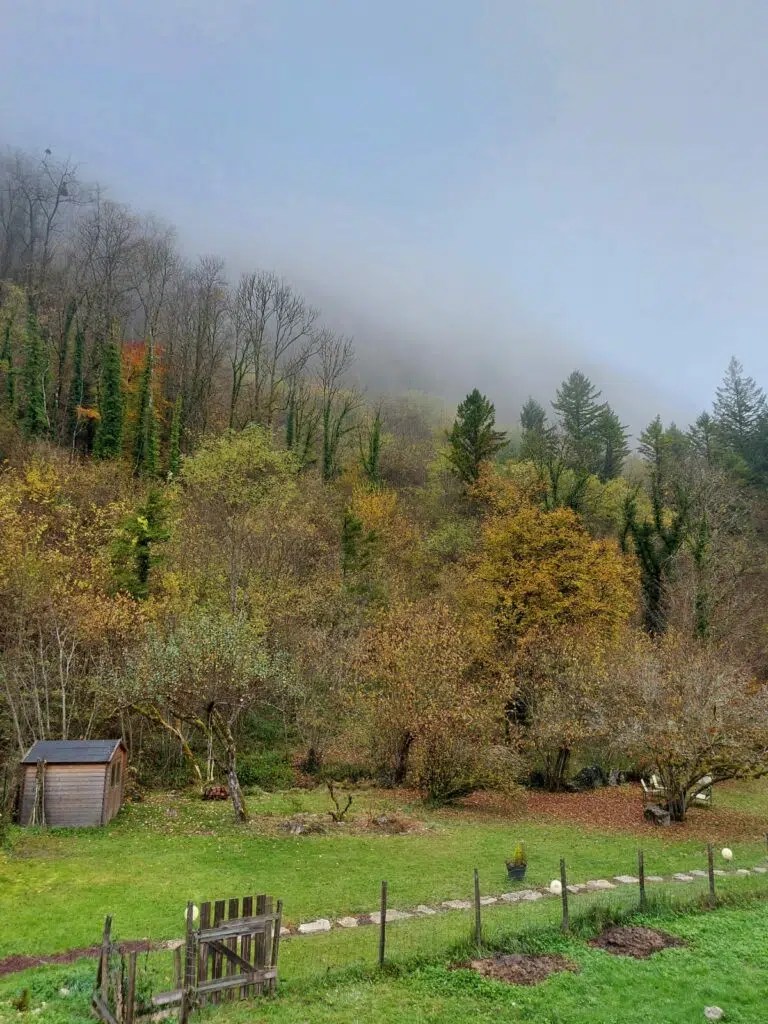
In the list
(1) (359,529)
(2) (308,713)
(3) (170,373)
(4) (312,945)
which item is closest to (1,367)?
(3) (170,373)

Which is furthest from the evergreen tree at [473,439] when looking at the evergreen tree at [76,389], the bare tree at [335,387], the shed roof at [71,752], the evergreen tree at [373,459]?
the shed roof at [71,752]

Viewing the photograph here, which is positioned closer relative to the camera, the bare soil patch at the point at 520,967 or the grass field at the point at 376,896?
the grass field at the point at 376,896

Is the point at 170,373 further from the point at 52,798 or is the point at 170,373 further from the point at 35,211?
the point at 52,798

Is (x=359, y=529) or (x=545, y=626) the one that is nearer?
(x=545, y=626)

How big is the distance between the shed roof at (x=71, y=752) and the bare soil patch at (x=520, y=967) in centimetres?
1354

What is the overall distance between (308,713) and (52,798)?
10.7 m

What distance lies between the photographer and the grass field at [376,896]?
336 inches

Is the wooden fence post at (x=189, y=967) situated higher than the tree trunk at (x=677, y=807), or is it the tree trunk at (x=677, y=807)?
the wooden fence post at (x=189, y=967)

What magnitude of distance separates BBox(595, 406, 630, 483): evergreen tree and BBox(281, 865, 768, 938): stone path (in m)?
51.5

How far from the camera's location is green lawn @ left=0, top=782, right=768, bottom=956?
A: 1190 centimetres

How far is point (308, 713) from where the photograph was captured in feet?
88.8

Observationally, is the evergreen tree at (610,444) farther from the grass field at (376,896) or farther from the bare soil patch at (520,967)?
the bare soil patch at (520,967)

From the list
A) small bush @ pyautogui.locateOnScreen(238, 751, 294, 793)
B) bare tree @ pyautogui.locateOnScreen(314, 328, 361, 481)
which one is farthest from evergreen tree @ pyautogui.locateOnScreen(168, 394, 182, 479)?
small bush @ pyautogui.locateOnScreen(238, 751, 294, 793)

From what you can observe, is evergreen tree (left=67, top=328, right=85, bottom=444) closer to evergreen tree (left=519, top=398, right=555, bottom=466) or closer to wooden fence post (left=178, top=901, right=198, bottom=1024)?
evergreen tree (left=519, top=398, right=555, bottom=466)
